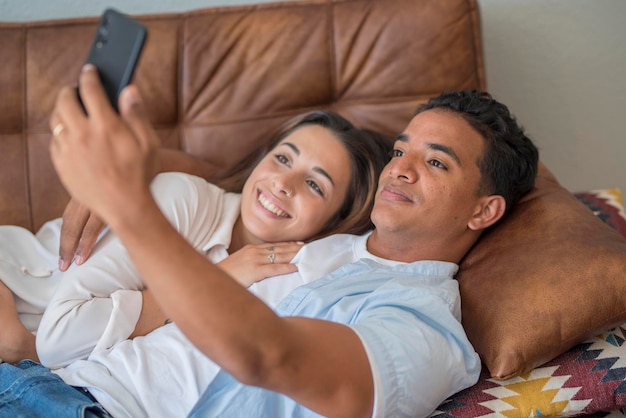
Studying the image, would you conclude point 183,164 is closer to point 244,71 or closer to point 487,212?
point 244,71

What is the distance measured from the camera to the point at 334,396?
989 millimetres

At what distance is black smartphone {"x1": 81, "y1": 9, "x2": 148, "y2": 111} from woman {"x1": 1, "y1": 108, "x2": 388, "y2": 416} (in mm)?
682

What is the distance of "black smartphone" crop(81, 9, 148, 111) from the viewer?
32.7 inches

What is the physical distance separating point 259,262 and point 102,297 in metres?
0.35

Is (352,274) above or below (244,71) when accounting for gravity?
below

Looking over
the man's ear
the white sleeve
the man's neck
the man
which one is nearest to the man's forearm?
the white sleeve

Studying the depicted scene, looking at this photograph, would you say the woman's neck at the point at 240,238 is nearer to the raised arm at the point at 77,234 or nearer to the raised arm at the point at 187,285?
the raised arm at the point at 77,234

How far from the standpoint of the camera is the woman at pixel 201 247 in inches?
52.7

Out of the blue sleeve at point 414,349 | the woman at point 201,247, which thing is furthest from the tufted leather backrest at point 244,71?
the blue sleeve at point 414,349

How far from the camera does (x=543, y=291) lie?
1.33m

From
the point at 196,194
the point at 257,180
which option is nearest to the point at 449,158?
the point at 257,180

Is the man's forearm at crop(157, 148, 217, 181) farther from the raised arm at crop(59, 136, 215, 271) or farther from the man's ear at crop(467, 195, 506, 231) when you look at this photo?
the man's ear at crop(467, 195, 506, 231)

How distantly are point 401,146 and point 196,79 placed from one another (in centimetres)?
71

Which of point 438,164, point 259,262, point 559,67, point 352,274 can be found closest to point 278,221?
point 259,262
